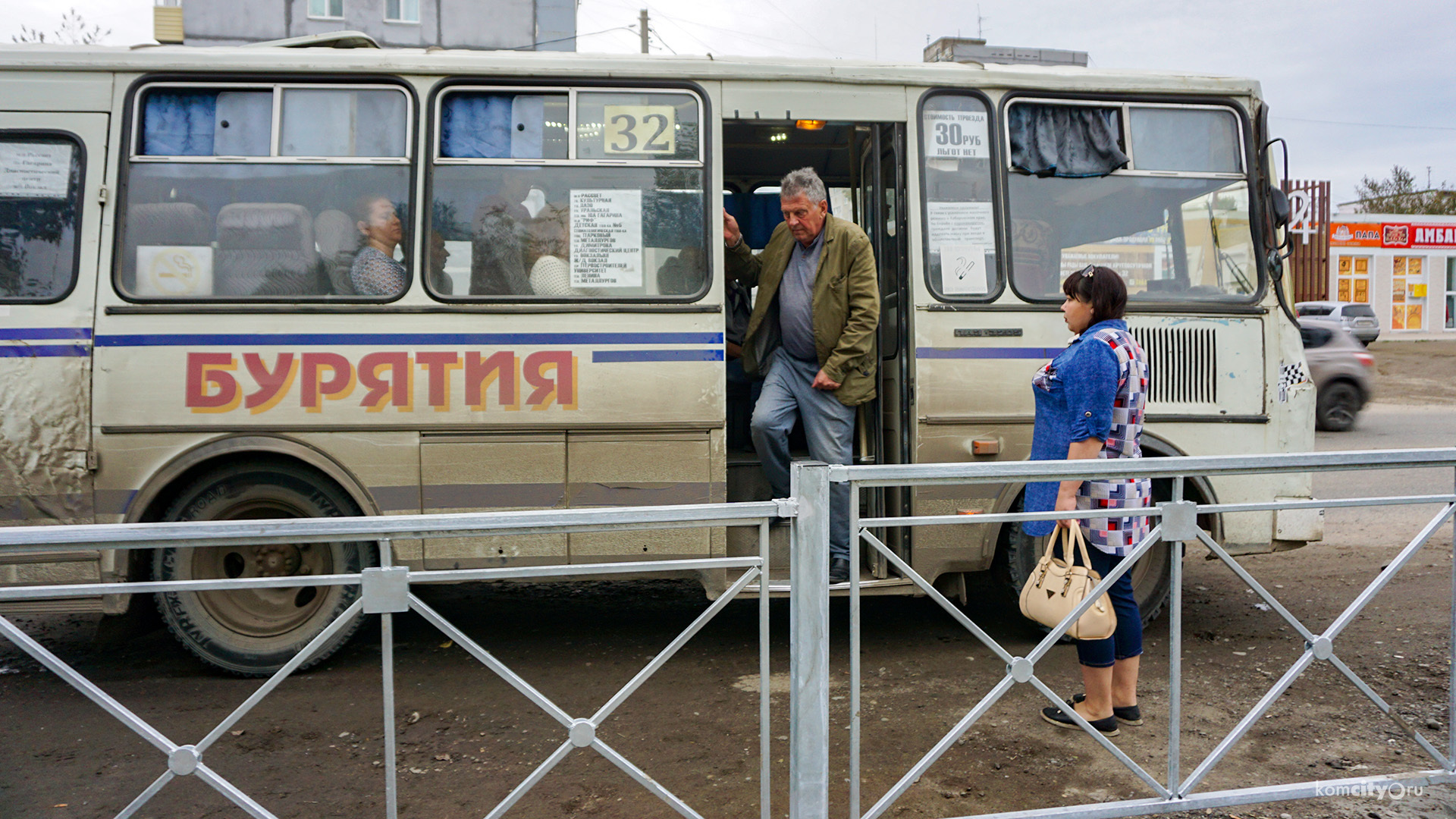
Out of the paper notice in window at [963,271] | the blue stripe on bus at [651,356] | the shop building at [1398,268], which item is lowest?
the blue stripe on bus at [651,356]

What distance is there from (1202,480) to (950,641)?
5.00 ft

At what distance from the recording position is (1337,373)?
43.2ft

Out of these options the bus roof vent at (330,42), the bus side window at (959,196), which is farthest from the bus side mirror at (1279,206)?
the bus roof vent at (330,42)

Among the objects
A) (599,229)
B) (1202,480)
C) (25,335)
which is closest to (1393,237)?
(1202,480)

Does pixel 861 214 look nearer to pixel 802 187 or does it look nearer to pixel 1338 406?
pixel 802 187

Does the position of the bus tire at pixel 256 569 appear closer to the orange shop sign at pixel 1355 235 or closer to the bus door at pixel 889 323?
the bus door at pixel 889 323

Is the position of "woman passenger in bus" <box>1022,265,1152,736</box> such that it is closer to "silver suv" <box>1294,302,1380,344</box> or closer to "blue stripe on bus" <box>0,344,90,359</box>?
"blue stripe on bus" <box>0,344,90,359</box>

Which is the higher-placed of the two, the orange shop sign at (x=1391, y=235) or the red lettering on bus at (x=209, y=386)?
the orange shop sign at (x=1391, y=235)

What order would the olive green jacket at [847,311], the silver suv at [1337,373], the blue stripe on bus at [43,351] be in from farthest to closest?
the silver suv at [1337,373] → the olive green jacket at [847,311] → the blue stripe on bus at [43,351]

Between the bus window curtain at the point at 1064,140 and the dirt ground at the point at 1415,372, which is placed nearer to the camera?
the bus window curtain at the point at 1064,140

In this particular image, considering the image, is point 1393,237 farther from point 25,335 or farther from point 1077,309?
point 25,335

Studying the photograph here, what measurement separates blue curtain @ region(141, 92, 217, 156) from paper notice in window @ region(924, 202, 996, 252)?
3.50 metres

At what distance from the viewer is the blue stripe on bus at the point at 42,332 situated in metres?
4.22

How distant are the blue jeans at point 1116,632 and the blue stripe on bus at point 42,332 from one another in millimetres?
4488
